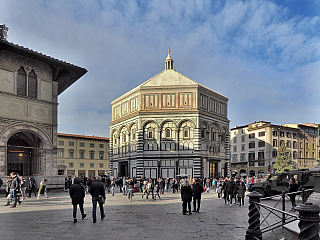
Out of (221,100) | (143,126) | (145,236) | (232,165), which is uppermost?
(221,100)

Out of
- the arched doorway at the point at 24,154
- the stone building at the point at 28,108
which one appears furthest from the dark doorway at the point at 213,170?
the arched doorway at the point at 24,154

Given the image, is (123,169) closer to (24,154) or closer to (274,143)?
(24,154)

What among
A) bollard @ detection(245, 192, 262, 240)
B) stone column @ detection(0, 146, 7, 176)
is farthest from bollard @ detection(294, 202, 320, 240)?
stone column @ detection(0, 146, 7, 176)

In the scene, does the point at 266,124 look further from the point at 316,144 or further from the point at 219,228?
the point at 219,228

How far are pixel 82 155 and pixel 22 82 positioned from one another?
Result: 138ft

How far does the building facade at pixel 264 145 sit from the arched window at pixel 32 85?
1890 inches

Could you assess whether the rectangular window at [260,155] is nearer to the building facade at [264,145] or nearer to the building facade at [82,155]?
the building facade at [264,145]

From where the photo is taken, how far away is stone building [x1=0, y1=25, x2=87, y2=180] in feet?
71.7

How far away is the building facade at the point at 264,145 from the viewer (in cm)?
6109

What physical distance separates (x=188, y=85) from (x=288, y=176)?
80.6ft

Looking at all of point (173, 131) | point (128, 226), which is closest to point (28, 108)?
point (128, 226)

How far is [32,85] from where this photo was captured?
23.7 m

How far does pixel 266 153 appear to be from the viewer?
6097 cm

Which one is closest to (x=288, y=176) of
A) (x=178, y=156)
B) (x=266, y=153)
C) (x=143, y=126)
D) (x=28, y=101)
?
(x=28, y=101)
